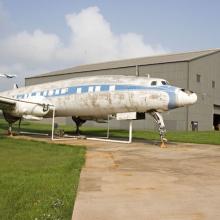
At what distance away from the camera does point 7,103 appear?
1036 inches

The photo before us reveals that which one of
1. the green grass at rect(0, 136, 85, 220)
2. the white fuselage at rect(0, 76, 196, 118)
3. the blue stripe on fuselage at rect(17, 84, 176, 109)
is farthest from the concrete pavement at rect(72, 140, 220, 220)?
the white fuselage at rect(0, 76, 196, 118)

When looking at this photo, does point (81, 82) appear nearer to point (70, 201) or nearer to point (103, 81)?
point (103, 81)

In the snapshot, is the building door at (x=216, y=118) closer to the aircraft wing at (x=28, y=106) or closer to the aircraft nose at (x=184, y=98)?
the aircraft wing at (x=28, y=106)

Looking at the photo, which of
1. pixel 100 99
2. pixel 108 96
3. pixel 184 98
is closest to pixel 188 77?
pixel 100 99

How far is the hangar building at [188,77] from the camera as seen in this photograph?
163 ft

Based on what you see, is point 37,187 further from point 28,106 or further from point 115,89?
point 28,106

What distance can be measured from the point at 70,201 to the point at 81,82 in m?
18.6

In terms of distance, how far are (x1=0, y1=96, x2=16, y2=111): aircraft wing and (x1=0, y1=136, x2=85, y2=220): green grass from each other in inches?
506

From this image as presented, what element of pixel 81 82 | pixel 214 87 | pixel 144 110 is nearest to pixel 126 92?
pixel 144 110

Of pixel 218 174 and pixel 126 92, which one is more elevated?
pixel 126 92

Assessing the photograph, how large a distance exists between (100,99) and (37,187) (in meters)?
15.3

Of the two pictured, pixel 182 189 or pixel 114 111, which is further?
pixel 114 111

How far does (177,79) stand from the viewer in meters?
49.7

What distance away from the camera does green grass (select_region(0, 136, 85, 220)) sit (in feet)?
21.3
